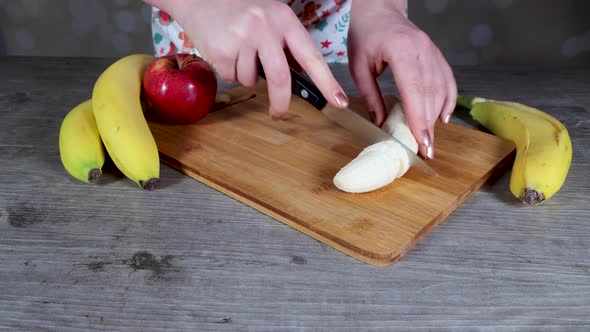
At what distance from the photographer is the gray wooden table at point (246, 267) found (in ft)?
2.00

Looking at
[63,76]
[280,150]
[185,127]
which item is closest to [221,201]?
[280,150]

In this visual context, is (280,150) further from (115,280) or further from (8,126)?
(8,126)

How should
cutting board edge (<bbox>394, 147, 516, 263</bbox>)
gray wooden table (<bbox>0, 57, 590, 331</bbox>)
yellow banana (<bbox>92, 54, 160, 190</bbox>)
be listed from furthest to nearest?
yellow banana (<bbox>92, 54, 160, 190</bbox>) → cutting board edge (<bbox>394, 147, 516, 263</bbox>) → gray wooden table (<bbox>0, 57, 590, 331</bbox>)

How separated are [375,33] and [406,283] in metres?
0.51

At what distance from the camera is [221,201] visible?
2.79 feet

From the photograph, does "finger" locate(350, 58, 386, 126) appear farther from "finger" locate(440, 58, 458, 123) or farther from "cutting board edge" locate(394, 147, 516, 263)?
"cutting board edge" locate(394, 147, 516, 263)

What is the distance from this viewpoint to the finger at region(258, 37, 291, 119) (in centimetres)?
84

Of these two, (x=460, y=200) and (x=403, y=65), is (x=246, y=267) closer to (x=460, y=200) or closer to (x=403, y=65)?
(x=460, y=200)

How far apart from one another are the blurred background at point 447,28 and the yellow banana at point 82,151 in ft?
5.38

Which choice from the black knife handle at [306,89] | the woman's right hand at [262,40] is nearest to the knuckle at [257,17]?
the woman's right hand at [262,40]

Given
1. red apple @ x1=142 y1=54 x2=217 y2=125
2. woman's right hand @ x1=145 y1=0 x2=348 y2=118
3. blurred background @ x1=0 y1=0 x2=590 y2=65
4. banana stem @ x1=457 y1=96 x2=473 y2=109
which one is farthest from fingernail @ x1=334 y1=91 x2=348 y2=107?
blurred background @ x1=0 y1=0 x2=590 y2=65

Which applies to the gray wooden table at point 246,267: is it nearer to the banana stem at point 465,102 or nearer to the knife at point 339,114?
the knife at point 339,114

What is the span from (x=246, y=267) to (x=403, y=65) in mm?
457

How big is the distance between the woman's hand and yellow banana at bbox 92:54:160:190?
A: 0.42 meters
